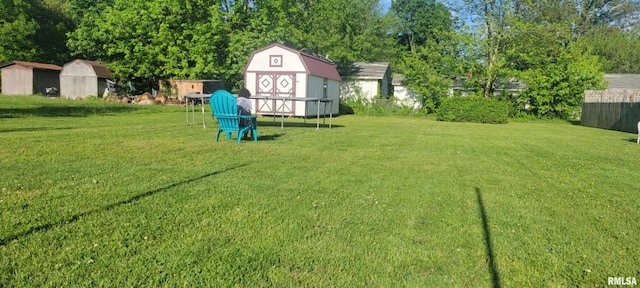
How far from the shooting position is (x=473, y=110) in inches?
1081

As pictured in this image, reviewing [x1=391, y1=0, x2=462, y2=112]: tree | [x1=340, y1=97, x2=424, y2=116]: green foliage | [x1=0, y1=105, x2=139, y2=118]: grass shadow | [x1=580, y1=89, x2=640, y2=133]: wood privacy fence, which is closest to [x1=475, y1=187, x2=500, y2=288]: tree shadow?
[x1=0, y1=105, x2=139, y2=118]: grass shadow

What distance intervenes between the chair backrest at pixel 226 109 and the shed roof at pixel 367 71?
2608 cm

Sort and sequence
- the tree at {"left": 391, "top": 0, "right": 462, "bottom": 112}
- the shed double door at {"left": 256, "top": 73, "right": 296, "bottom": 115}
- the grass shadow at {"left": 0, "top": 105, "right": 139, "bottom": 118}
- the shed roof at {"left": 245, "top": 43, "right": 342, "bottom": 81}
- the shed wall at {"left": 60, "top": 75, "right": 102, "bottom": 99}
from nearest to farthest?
1. the grass shadow at {"left": 0, "top": 105, "right": 139, "bottom": 118}
2. the shed roof at {"left": 245, "top": 43, "right": 342, "bottom": 81}
3. the shed double door at {"left": 256, "top": 73, "right": 296, "bottom": 115}
4. the tree at {"left": 391, "top": 0, "right": 462, "bottom": 112}
5. the shed wall at {"left": 60, "top": 75, "right": 102, "bottom": 99}

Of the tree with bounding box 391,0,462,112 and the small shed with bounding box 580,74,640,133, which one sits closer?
the small shed with bounding box 580,74,640,133

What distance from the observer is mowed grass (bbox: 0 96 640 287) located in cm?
291

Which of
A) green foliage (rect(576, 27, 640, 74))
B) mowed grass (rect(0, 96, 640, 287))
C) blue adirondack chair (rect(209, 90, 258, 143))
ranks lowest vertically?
mowed grass (rect(0, 96, 640, 287))

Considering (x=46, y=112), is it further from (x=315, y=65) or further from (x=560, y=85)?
(x=560, y=85)

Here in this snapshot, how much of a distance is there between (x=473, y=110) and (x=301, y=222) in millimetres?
25511

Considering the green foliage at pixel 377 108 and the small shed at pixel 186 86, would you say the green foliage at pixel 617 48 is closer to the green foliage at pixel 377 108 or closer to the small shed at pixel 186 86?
the green foliage at pixel 377 108

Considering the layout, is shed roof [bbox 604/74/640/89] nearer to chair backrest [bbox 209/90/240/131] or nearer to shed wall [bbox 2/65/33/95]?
chair backrest [bbox 209/90/240/131]

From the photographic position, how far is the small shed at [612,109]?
2138 cm

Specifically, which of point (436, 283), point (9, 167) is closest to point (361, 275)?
point (436, 283)

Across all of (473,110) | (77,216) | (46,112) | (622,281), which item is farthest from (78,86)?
(622,281)

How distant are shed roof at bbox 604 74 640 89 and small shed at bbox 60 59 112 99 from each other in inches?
1687
